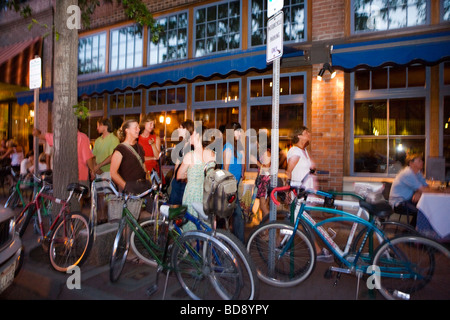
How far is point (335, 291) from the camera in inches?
139

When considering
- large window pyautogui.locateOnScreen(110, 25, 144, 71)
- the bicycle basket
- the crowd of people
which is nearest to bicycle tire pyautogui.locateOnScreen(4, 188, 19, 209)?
the crowd of people

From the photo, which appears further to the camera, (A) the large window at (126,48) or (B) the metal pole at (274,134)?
(A) the large window at (126,48)

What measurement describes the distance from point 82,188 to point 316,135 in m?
4.85

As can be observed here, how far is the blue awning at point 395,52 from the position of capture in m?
4.94

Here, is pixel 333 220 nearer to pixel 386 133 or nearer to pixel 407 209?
pixel 407 209

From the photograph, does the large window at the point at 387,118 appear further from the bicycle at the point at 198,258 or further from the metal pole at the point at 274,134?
the bicycle at the point at 198,258

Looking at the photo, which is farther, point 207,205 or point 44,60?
point 44,60

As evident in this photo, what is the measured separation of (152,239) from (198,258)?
905mm

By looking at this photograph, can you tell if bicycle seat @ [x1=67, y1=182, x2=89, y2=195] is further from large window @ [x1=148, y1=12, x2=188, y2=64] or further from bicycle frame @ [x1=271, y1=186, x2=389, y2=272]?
large window @ [x1=148, y1=12, x2=188, y2=64]

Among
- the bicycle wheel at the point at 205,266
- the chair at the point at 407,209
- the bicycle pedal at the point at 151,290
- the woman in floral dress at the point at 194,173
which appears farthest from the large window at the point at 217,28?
the bicycle pedal at the point at 151,290

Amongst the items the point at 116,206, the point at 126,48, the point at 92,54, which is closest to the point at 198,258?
the point at 116,206

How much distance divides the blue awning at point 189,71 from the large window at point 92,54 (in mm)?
1967
